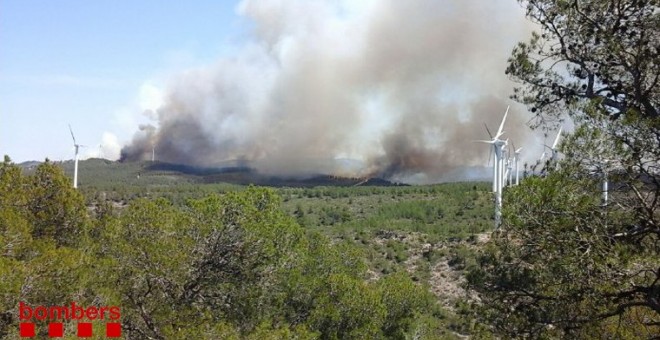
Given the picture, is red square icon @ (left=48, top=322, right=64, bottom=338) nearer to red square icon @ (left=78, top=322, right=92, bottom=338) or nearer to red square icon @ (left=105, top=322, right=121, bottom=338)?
red square icon @ (left=78, top=322, right=92, bottom=338)

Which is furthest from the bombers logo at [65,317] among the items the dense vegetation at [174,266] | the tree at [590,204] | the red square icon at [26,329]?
the tree at [590,204]

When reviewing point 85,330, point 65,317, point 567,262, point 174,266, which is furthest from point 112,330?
point 567,262

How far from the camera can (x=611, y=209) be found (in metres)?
10.5

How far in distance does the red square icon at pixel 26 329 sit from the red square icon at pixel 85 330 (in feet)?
3.73

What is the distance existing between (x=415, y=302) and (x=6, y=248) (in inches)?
857

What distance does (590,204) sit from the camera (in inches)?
409

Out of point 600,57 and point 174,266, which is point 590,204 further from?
point 174,266

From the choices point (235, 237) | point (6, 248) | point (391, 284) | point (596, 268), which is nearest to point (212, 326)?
point (235, 237)

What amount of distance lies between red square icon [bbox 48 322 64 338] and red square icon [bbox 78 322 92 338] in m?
0.56

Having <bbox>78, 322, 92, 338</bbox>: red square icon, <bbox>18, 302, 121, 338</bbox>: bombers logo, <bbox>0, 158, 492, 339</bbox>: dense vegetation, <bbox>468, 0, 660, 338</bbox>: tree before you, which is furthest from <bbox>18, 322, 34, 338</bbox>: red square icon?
<bbox>468, 0, 660, 338</bbox>: tree

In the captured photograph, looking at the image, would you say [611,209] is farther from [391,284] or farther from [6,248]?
[391,284]

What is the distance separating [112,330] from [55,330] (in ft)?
4.94

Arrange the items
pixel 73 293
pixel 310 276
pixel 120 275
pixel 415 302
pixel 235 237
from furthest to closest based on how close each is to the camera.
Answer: pixel 415 302 → pixel 310 276 → pixel 235 237 → pixel 120 275 → pixel 73 293

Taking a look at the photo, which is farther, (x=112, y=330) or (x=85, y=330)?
(x=112, y=330)
